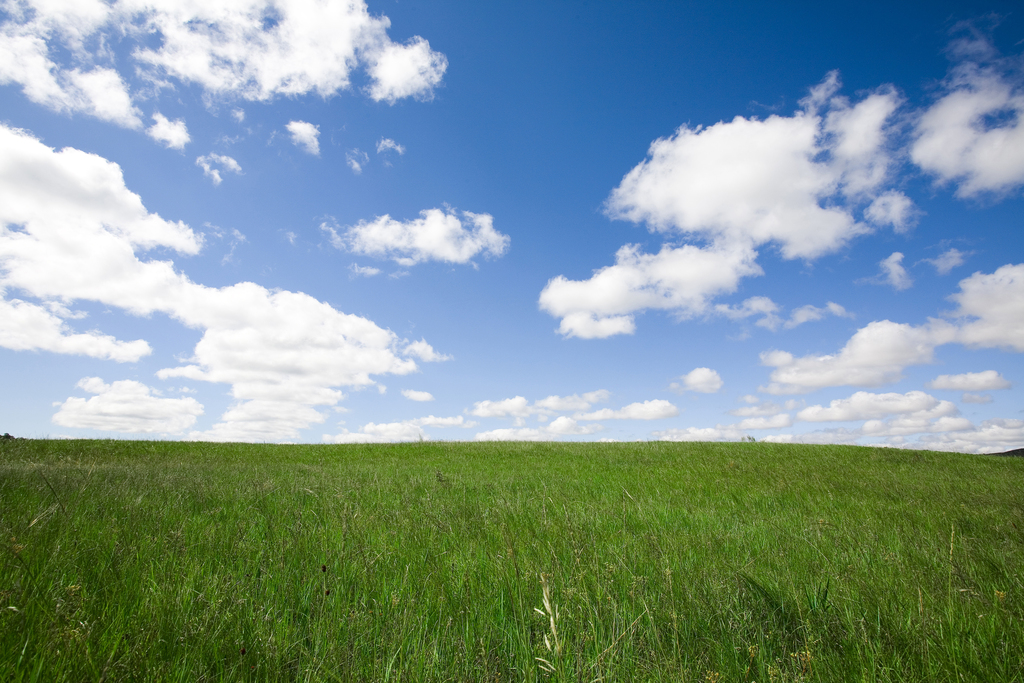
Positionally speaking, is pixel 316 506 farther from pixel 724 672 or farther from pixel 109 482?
pixel 724 672

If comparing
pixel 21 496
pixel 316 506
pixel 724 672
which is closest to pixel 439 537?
pixel 316 506

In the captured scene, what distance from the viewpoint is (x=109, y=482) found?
22.7 feet

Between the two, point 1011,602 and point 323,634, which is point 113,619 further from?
point 1011,602

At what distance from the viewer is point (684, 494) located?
8.79 meters

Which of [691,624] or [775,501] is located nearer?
[691,624]

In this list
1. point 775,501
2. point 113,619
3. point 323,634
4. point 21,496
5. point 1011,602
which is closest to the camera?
point 113,619

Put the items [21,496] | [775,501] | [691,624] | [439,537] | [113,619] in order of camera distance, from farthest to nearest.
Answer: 1. [775,501]
2. [21,496]
3. [439,537]
4. [691,624]
5. [113,619]

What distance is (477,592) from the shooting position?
9.46 ft

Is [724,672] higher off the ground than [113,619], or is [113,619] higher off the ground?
[113,619]

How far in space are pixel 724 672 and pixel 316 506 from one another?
4.92m

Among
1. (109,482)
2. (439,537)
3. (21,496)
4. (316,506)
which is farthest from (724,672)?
(109,482)

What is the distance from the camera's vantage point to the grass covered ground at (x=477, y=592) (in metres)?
1.99

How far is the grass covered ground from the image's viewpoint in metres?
1.99

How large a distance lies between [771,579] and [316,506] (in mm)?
4991
